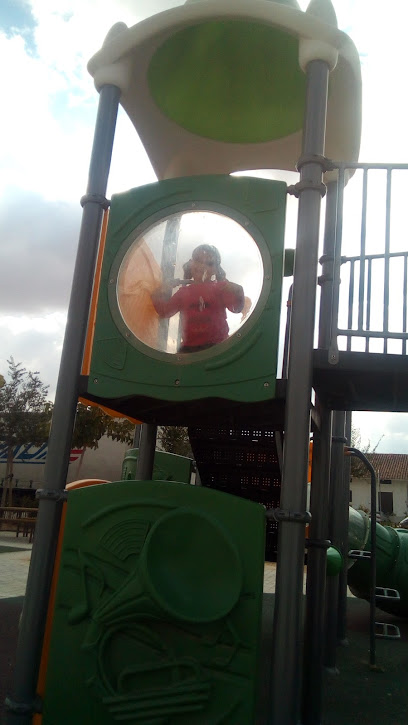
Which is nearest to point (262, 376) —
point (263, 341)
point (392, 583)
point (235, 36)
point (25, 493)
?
point (263, 341)

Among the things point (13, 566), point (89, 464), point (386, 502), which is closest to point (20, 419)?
point (89, 464)

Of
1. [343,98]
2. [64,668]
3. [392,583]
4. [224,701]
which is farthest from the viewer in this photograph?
[392,583]

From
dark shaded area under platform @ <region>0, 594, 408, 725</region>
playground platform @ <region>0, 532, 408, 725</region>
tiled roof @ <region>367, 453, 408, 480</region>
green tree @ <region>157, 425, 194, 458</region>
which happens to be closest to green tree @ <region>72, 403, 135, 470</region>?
green tree @ <region>157, 425, 194, 458</region>

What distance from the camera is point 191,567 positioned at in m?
2.68

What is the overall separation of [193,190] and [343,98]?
1.49 m

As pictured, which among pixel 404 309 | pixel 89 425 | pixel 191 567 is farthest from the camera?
pixel 89 425

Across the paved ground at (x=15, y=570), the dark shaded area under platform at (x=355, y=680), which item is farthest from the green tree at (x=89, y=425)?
the dark shaded area under platform at (x=355, y=680)

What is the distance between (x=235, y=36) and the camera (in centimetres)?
398

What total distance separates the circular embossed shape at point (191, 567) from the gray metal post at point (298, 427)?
242 millimetres

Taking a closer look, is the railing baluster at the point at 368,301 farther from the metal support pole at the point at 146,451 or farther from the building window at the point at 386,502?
the building window at the point at 386,502

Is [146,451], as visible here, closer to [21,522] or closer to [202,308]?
[202,308]

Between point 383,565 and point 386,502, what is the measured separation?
157 ft

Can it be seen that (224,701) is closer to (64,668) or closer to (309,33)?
(64,668)

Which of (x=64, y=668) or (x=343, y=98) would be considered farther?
(x=343, y=98)
